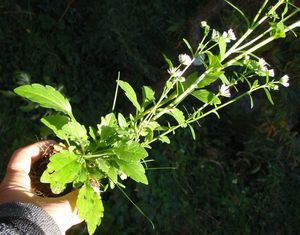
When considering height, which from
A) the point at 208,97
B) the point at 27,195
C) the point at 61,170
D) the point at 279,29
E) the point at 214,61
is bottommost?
the point at 27,195

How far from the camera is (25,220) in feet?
3.47

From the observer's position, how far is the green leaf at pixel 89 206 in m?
1.16

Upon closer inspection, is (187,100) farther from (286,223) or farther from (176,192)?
(286,223)

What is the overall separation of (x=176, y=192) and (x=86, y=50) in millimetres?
989

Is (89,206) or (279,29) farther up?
(279,29)

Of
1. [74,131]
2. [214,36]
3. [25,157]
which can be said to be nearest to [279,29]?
[214,36]

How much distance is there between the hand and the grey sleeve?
0.10 feet

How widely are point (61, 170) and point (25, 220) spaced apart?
155 mm

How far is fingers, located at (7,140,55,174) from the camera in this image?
1244 mm

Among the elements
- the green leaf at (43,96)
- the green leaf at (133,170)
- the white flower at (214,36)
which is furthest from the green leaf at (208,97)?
the green leaf at (43,96)

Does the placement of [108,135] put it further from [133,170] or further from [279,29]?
[279,29]

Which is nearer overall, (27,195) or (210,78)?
(27,195)

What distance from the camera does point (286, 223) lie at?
2.80m

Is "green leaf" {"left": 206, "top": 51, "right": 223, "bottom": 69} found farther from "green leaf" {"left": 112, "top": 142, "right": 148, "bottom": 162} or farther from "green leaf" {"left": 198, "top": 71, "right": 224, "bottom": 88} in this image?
"green leaf" {"left": 112, "top": 142, "right": 148, "bottom": 162}
